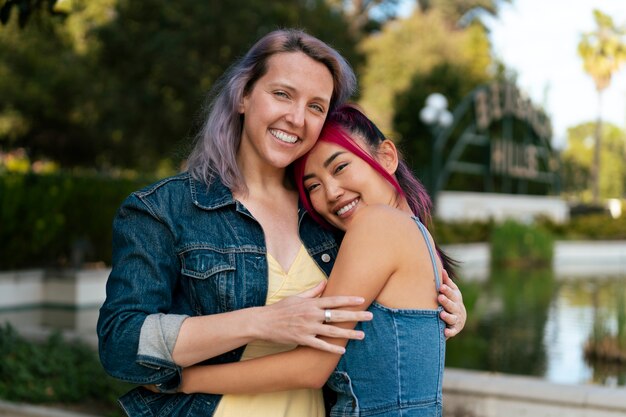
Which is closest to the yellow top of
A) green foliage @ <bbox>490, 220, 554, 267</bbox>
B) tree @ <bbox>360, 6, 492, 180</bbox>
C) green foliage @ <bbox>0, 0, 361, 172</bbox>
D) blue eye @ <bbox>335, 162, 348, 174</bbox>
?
blue eye @ <bbox>335, 162, 348, 174</bbox>

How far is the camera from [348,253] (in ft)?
6.26

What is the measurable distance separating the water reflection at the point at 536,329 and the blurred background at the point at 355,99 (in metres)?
0.04

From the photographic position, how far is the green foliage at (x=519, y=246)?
763 inches

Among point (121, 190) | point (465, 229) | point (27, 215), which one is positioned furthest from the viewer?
point (465, 229)

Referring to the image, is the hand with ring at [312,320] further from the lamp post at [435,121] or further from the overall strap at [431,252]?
the lamp post at [435,121]

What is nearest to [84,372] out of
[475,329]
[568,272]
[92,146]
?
[475,329]

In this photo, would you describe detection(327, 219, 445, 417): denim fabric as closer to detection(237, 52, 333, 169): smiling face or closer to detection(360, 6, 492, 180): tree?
detection(237, 52, 333, 169): smiling face

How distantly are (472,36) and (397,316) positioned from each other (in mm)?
38396

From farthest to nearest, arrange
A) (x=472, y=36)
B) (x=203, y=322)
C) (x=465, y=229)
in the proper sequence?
(x=472, y=36), (x=465, y=229), (x=203, y=322)

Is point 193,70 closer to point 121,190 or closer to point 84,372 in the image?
point 121,190

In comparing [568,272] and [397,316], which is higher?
[397,316]

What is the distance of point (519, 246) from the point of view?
64.5ft

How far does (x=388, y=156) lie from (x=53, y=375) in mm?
3904

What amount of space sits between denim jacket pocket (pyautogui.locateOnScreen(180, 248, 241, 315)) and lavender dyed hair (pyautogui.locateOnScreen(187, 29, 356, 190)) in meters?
0.23
